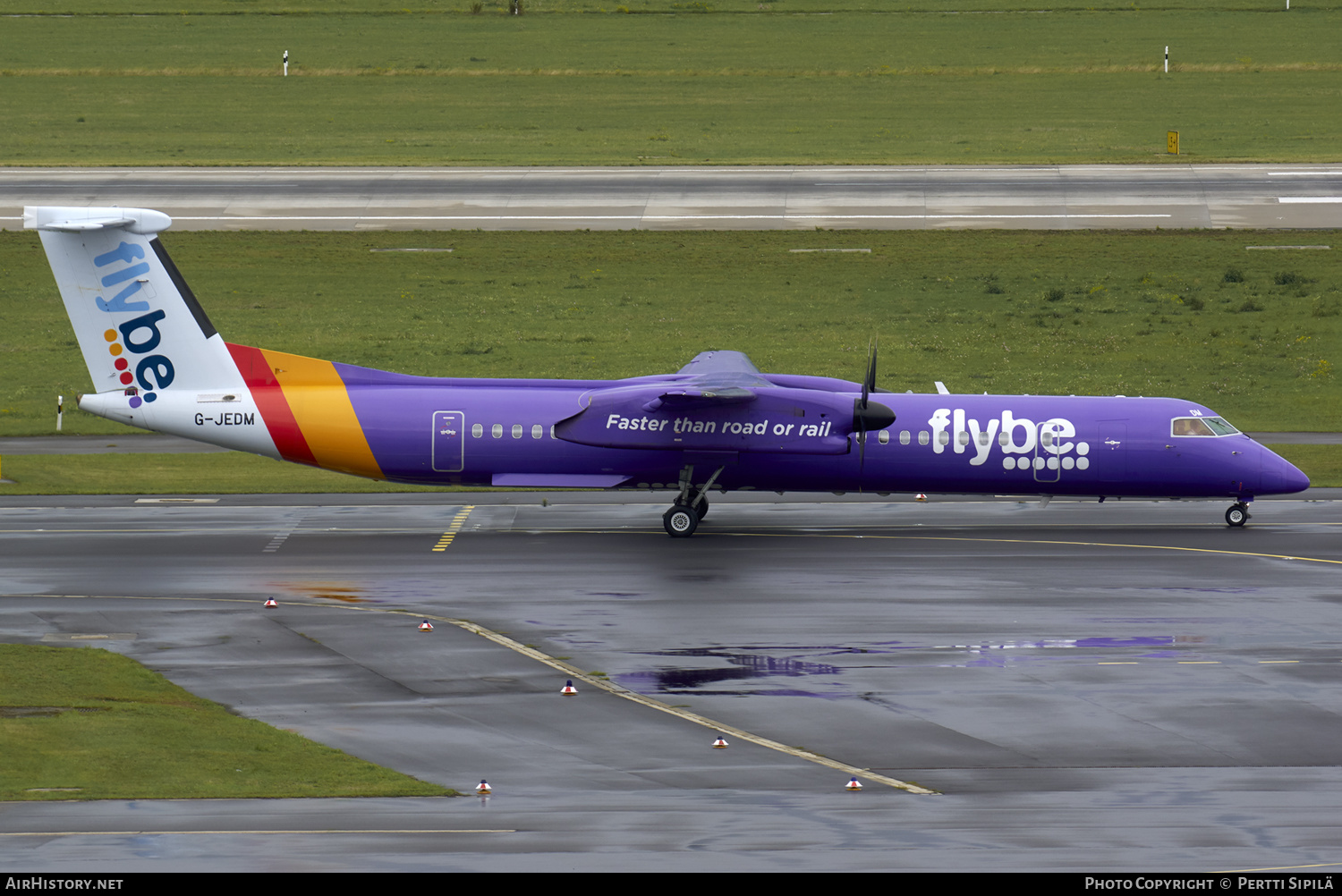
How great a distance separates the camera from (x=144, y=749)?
1962cm

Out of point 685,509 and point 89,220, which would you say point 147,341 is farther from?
point 685,509

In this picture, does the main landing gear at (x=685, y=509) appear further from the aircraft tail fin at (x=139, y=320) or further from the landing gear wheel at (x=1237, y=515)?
the landing gear wheel at (x=1237, y=515)

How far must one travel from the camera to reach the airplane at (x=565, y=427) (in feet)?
108

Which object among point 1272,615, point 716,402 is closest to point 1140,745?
point 1272,615

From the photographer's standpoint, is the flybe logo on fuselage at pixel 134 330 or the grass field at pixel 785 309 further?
the grass field at pixel 785 309

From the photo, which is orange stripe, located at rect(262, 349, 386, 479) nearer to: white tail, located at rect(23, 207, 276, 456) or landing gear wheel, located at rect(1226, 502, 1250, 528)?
white tail, located at rect(23, 207, 276, 456)

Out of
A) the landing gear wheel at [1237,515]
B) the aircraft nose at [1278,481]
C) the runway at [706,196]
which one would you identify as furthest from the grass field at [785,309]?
the aircraft nose at [1278,481]

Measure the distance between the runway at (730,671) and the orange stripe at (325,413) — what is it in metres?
1.80

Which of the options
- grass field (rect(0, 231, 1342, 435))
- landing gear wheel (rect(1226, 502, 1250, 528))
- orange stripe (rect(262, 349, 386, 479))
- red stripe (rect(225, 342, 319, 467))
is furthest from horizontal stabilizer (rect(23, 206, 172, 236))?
landing gear wheel (rect(1226, 502, 1250, 528))

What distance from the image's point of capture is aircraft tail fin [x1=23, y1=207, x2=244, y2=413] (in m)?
33.5

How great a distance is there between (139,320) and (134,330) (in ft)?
0.81

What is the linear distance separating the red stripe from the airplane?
40 millimetres

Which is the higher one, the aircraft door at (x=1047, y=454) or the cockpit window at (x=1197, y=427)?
the cockpit window at (x=1197, y=427)

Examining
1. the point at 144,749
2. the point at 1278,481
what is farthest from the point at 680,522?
the point at 144,749
